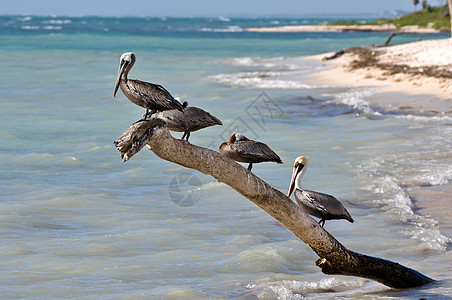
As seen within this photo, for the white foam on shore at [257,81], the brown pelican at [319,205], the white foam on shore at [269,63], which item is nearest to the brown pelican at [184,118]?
the brown pelican at [319,205]

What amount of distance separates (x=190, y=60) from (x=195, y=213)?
101ft

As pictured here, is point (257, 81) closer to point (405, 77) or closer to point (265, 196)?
point (405, 77)

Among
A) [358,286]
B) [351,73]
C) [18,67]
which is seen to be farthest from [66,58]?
[358,286]

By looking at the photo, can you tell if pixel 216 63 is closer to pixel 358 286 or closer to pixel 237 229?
pixel 237 229

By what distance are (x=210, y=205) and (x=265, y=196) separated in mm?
5135

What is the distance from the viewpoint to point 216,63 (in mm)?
38125

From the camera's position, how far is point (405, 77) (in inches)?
910

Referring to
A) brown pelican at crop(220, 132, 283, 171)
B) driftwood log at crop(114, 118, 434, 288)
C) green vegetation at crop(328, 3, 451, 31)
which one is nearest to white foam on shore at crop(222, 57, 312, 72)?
driftwood log at crop(114, 118, 434, 288)

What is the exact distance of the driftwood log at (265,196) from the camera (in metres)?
4.84

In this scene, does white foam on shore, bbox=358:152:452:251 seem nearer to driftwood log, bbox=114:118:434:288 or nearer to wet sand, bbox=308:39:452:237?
wet sand, bbox=308:39:452:237

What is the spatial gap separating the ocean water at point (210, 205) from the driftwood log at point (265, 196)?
0.83 ft

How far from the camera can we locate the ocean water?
7418 millimetres

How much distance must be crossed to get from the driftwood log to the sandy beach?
12367 mm

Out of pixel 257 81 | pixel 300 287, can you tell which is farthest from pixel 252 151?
pixel 257 81
